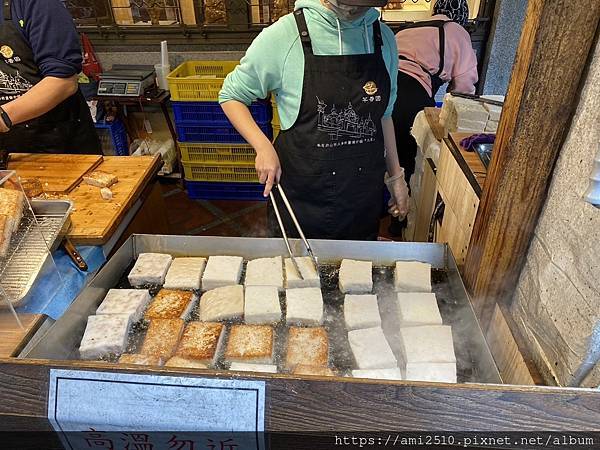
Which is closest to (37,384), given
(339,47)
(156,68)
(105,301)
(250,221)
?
(105,301)

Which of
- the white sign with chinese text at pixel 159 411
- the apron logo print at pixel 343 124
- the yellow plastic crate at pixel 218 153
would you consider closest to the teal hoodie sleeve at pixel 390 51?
the apron logo print at pixel 343 124

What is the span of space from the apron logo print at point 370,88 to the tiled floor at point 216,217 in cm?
229

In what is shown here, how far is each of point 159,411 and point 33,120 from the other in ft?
8.69

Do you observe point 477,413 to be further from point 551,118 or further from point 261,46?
point 261,46

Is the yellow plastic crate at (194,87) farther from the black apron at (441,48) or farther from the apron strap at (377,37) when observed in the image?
the apron strap at (377,37)

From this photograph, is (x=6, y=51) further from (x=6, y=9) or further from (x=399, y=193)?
(x=399, y=193)

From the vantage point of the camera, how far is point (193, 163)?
4668 millimetres

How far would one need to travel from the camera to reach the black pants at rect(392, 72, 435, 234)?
3.75 m

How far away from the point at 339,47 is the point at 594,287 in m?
1.46

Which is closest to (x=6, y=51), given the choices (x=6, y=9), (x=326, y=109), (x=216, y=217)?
(x=6, y=9)

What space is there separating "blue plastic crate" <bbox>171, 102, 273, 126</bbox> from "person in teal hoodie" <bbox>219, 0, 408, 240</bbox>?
2.08 m

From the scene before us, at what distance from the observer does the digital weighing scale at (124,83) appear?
4578 mm

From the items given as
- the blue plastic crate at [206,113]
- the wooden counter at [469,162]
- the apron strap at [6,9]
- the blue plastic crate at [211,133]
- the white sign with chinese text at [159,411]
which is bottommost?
the blue plastic crate at [211,133]

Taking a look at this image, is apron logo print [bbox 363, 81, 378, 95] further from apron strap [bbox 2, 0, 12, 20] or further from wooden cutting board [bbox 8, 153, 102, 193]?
apron strap [bbox 2, 0, 12, 20]
